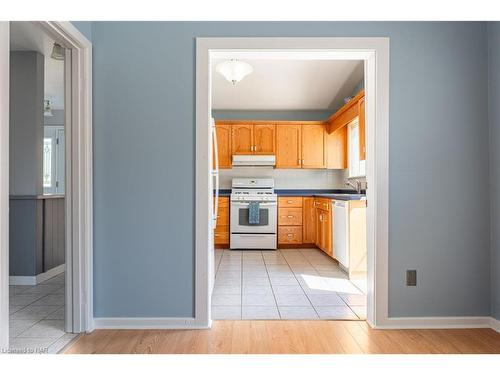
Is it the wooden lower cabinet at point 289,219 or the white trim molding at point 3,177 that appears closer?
the white trim molding at point 3,177

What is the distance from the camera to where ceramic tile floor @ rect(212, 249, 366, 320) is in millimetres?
2561

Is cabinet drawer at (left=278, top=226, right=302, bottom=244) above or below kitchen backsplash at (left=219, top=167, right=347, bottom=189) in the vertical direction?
below

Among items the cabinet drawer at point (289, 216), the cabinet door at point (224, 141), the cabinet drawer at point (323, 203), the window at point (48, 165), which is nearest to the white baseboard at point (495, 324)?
the cabinet drawer at point (323, 203)

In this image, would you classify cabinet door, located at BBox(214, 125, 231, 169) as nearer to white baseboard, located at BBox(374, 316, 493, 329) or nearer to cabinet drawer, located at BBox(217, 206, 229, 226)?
cabinet drawer, located at BBox(217, 206, 229, 226)

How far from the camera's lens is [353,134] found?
5.41 m

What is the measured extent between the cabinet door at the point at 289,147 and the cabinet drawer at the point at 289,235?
106 centimetres

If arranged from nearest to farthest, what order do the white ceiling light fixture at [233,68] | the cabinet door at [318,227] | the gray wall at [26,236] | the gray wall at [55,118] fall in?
1. the gray wall at [26,236]
2. the white ceiling light fixture at [233,68]
3. the cabinet door at [318,227]
4. the gray wall at [55,118]

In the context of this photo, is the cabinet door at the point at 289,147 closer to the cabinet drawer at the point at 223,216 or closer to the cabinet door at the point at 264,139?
the cabinet door at the point at 264,139

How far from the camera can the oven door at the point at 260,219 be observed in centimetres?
531

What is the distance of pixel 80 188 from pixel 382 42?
7.10 feet

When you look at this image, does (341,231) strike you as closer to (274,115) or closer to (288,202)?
(288,202)

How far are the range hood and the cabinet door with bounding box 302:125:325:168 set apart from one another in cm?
56

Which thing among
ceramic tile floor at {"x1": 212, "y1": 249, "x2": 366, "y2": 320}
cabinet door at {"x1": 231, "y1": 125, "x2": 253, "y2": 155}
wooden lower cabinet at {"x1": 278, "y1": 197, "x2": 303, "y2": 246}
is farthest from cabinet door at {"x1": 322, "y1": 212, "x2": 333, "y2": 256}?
cabinet door at {"x1": 231, "y1": 125, "x2": 253, "y2": 155}

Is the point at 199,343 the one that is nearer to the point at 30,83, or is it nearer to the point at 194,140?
the point at 194,140
